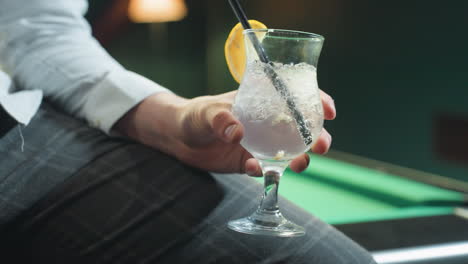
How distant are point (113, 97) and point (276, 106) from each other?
0.53 meters

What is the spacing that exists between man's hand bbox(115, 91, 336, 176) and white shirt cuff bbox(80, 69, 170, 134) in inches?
1.1

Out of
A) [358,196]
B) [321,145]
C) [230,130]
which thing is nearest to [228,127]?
[230,130]

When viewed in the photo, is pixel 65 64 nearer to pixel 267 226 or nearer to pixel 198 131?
pixel 198 131

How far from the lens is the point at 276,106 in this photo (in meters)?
0.88

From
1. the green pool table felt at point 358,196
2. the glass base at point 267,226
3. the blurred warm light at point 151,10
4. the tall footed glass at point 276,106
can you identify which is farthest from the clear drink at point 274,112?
the blurred warm light at point 151,10

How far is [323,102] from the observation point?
1.04m

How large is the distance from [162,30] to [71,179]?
342 inches

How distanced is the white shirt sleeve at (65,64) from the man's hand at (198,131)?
5 centimetres

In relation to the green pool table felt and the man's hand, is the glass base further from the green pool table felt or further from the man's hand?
the green pool table felt

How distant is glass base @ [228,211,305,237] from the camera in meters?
0.90

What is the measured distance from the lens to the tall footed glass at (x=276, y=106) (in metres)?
0.88

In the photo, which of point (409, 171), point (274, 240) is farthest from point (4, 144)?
point (409, 171)

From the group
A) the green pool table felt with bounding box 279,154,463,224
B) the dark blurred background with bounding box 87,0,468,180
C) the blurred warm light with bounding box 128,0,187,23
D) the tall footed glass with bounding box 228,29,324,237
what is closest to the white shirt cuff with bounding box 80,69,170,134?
the tall footed glass with bounding box 228,29,324,237

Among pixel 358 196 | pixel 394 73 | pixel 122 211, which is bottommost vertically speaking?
pixel 358 196
